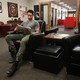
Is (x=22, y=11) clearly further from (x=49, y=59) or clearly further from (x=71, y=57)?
(x=71, y=57)

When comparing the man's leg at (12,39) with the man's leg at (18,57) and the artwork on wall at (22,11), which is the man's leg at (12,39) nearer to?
the man's leg at (18,57)

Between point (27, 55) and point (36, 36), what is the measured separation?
0.56m

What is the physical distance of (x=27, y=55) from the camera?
255 centimetres

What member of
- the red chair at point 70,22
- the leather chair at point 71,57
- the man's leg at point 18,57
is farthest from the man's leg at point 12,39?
the red chair at point 70,22

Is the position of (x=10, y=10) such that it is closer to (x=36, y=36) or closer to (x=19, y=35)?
(x=19, y=35)

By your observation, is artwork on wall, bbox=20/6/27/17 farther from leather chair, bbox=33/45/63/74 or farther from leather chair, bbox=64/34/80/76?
leather chair, bbox=64/34/80/76

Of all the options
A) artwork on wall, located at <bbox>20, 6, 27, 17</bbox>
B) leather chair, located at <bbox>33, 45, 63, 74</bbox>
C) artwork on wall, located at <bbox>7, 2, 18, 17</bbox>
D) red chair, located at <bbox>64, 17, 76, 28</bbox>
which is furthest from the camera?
red chair, located at <bbox>64, 17, 76, 28</bbox>

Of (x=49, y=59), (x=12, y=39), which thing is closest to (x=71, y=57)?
(x=49, y=59)

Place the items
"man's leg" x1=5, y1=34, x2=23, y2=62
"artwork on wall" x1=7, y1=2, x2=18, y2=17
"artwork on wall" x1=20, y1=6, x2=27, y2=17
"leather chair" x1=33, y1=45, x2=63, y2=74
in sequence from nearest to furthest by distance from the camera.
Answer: "leather chair" x1=33, y1=45, x2=63, y2=74 → "man's leg" x1=5, y1=34, x2=23, y2=62 → "artwork on wall" x1=7, y1=2, x2=18, y2=17 → "artwork on wall" x1=20, y1=6, x2=27, y2=17

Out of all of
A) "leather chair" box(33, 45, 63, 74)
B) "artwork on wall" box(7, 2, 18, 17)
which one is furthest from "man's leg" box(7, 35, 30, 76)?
"artwork on wall" box(7, 2, 18, 17)

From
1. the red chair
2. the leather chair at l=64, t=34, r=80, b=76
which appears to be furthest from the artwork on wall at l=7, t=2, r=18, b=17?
the leather chair at l=64, t=34, r=80, b=76

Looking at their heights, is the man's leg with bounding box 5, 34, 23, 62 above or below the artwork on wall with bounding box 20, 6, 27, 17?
below

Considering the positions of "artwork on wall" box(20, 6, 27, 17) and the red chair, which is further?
the red chair

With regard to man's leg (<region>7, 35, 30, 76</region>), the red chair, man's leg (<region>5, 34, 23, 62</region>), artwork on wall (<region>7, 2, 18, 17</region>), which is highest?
artwork on wall (<region>7, 2, 18, 17</region>)
